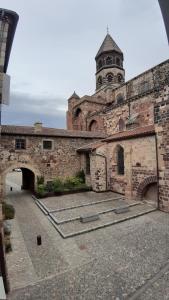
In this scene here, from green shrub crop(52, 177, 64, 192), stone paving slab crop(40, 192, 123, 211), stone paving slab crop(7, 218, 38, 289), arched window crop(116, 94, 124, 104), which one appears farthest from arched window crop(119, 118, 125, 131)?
stone paving slab crop(7, 218, 38, 289)

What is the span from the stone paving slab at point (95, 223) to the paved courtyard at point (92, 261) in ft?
0.55

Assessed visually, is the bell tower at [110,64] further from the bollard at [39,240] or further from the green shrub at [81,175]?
the bollard at [39,240]

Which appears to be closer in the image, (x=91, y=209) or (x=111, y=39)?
(x=91, y=209)

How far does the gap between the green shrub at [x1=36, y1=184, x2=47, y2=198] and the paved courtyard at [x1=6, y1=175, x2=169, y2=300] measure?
14.1ft

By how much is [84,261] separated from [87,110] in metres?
23.7

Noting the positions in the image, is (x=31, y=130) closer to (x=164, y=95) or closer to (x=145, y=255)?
(x=164, y=95)

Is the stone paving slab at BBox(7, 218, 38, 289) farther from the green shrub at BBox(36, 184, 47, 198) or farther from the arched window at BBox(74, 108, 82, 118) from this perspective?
the arched window at BBox(74, 108, 82, 118)

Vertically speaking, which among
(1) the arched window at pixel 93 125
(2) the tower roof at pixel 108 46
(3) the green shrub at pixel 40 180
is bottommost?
(3) the green shrub at pixel 40 180

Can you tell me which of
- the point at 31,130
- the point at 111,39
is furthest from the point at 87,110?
the point at 111,39

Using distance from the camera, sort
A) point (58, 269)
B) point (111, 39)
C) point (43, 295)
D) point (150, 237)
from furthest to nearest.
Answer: point (111, 39), point (150, 237), point (58, 269), point (43, 295)

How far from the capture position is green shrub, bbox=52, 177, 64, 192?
1565cm

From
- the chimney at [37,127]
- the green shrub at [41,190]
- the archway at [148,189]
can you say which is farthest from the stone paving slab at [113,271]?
the chimney at [37,127]

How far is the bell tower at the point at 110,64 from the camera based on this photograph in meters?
33.0

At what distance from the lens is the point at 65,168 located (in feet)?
58.6
